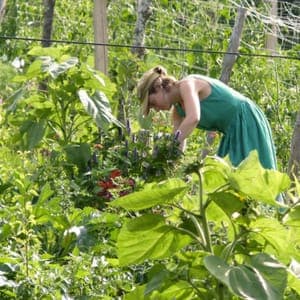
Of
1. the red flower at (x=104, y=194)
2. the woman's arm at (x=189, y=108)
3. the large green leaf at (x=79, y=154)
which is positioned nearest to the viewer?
the red flower at (x=104, y=194)

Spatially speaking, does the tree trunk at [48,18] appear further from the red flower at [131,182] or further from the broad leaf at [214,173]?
the broad leaf at [214,173]

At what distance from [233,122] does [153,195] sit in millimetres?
3355

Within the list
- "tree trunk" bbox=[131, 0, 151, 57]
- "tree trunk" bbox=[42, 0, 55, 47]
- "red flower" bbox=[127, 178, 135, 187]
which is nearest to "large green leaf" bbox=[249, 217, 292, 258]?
"red flower" bbox=[127, 178, 135, 187]

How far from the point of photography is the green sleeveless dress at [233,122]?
21.2ft

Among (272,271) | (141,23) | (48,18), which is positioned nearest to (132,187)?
(272,271)

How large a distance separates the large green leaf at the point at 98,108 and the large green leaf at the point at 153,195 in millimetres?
3224

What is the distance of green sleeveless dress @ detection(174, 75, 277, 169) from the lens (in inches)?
254

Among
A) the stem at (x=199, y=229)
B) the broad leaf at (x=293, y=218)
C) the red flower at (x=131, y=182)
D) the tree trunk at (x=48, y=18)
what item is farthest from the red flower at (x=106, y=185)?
the tree trunk at (x=48, y=18)

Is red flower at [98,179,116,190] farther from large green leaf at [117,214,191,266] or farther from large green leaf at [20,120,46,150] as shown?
large green leaf at [117,214,191,266]

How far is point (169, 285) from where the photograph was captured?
3.36m

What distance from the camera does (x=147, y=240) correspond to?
3.38m

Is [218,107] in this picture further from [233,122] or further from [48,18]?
[48,18]

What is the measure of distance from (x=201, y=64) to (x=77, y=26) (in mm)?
1538

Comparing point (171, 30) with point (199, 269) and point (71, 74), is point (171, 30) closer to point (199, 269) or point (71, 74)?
point (71, 74)
